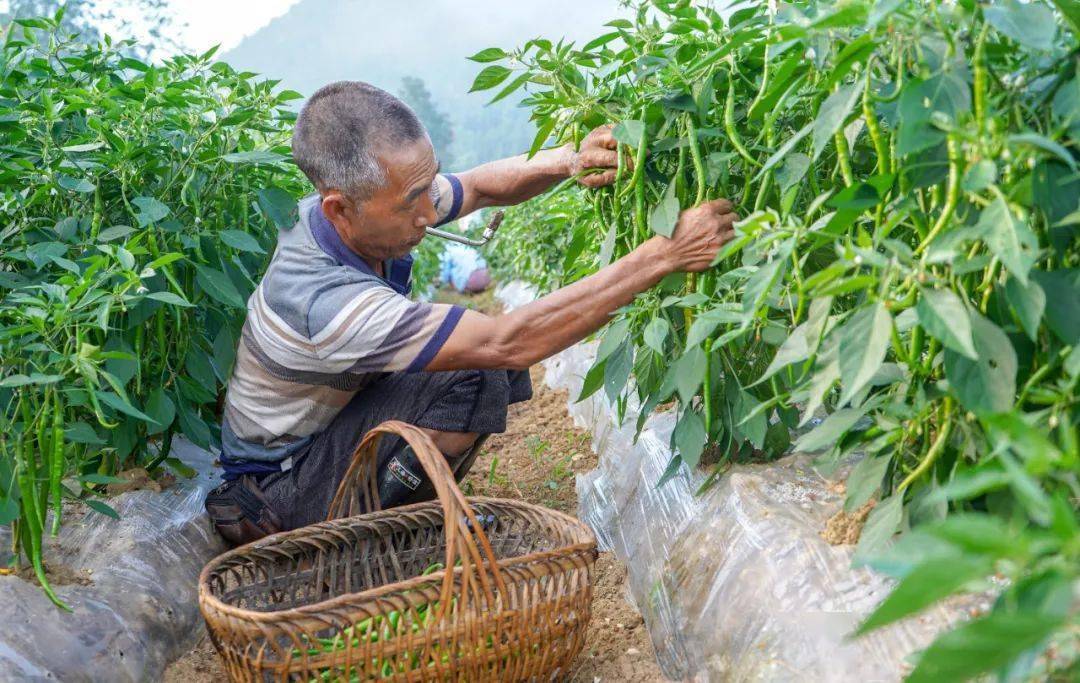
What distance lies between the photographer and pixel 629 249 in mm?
2049

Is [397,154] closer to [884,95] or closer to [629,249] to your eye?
[629,249]

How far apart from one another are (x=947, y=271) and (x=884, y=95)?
0.24 m

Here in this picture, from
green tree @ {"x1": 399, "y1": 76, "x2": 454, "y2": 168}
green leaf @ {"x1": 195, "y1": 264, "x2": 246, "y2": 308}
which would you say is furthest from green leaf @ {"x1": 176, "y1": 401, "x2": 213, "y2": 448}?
green tree @ {"x1": 399, "y1": 76, "x2": 454, "y2": 168}

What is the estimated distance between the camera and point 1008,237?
1.10 meters

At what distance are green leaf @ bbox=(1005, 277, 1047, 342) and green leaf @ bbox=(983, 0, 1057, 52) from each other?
27 cm

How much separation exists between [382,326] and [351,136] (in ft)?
1.46

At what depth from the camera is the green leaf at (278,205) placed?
2.38 meters

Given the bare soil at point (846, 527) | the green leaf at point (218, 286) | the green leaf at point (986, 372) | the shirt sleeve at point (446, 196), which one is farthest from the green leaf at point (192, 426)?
the green leaf at point (986, 372)

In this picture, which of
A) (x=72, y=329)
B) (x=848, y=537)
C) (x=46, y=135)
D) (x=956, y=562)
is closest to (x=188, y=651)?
(x=72, y=329)

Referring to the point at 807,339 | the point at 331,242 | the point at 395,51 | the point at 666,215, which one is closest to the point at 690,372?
the point at 666,215

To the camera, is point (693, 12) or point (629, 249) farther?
point (629, 249)

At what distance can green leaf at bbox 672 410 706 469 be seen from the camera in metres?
1.87

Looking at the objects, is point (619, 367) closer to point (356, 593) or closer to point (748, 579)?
point (748, 579)

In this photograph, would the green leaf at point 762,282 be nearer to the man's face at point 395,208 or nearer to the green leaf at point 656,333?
the green leaf at point 656,333
